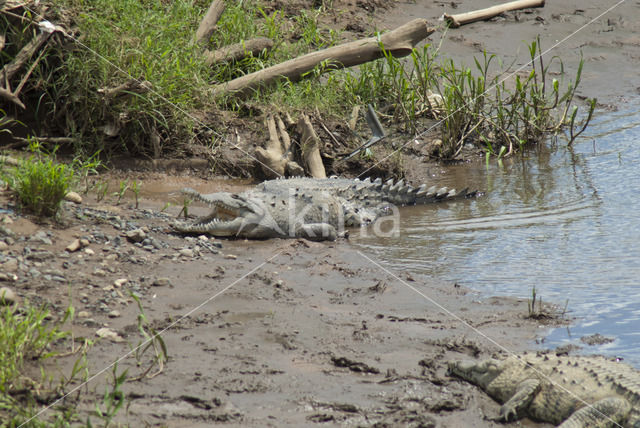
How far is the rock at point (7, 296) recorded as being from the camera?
11.7 feet

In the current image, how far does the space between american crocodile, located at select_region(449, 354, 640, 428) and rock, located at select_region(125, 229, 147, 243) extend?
8.79 ft

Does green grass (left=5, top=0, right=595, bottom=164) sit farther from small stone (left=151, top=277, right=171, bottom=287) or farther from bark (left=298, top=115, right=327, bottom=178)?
small stone (left=151, top=277, right=171, bottom=287)

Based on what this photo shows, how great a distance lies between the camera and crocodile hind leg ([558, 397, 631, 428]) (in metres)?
2.91

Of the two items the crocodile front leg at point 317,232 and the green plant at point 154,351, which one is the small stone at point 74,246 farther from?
the crocodile front leg at point 317,232

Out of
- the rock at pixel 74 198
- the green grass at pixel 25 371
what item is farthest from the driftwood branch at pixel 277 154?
the green grass at pixel 25 371

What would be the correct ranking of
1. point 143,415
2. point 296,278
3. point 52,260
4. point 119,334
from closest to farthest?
point 143,415 → point 119,334 → point 52,260 → point 296,278

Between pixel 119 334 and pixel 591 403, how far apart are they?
2341mm

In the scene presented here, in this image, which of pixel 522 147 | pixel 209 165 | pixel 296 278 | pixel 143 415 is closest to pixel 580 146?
pixel 522 147

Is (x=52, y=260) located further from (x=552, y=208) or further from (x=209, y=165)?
(x=552, y=208)

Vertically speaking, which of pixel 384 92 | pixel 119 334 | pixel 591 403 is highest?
pixel 384 92

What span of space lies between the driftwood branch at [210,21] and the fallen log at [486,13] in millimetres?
3642

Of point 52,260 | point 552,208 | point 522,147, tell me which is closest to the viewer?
point 52,260

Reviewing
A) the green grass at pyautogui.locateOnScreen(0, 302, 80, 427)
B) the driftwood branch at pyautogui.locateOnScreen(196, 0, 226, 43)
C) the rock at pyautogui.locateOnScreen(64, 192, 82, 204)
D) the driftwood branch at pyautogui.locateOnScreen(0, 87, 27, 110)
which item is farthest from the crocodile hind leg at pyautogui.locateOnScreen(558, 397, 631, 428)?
the driftwood branch at pyautogui.locateOnScreen(196, 0, 226, 43)

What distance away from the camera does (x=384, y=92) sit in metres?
8.78
